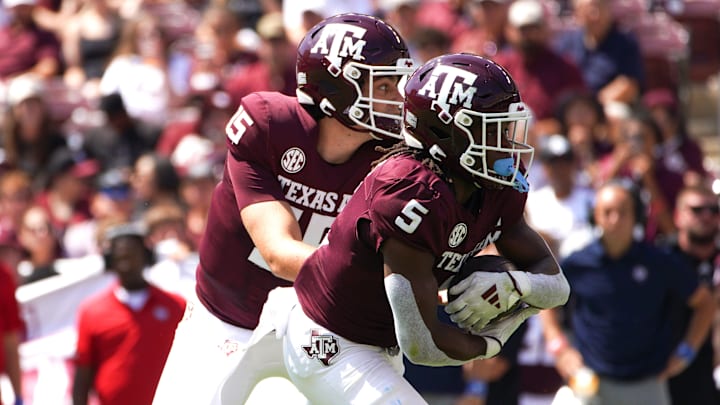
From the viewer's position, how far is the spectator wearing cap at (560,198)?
8391 mm

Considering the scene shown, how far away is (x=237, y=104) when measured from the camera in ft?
33.9

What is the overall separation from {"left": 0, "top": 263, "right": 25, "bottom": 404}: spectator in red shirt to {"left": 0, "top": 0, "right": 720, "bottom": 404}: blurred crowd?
0.11 feet

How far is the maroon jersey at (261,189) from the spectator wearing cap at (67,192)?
5015 mm

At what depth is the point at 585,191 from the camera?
8.57 m

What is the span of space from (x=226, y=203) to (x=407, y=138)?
3.38 ft

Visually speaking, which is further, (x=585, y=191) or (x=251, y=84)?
(x=251, y=84)

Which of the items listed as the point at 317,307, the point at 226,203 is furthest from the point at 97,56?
the point at 317,307

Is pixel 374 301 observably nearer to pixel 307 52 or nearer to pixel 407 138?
pixel 407 138

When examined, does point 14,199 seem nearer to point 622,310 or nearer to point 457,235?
point 622,310

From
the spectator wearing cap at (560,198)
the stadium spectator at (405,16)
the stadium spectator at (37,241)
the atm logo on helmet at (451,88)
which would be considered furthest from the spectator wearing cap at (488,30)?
the atm logo on helmet at (451,88)

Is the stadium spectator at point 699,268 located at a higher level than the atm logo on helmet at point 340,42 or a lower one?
lower

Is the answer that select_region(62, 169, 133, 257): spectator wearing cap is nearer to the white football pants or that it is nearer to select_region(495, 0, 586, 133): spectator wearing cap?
select_region(495, 0, 586, 133): spectator wearing cap

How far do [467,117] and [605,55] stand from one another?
6.17 metres

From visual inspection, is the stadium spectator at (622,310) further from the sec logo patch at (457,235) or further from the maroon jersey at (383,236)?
the sec logo patch at (457,235)
